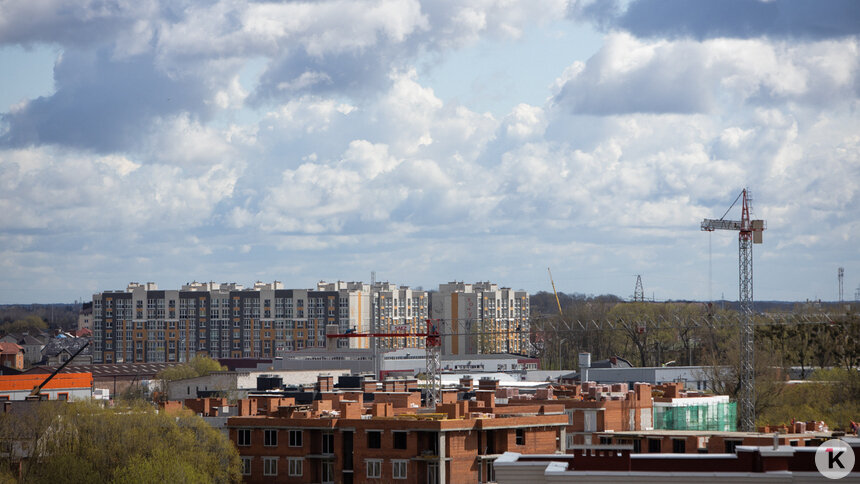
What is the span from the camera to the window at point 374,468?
51.7 m

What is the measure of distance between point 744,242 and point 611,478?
207ft

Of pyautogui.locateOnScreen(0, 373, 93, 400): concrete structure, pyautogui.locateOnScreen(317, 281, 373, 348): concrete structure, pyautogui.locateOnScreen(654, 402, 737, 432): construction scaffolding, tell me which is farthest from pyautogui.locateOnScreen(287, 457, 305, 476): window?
pyautogui.locateOnScreen(317, 281, 373, 348): concrete structure

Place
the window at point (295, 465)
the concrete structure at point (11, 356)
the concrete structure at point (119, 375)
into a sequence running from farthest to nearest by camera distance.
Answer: the concrete structure at point (11, 356) → the concrete structure at point (119, 375) → the window at point (295, 465)

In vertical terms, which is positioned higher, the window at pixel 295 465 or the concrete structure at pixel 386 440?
the concrete structure at pixel 386 440

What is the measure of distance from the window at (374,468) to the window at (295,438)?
3403 mm

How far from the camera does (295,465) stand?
176ft

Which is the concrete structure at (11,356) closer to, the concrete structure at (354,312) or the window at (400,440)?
the concrete structure at (354,312)

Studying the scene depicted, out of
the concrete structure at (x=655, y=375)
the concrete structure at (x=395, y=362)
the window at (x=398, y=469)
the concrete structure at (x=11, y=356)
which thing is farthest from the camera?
the concrete structure at (x=11, y=356)

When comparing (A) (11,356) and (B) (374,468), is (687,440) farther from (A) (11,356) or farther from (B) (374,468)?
(A) (11,356)

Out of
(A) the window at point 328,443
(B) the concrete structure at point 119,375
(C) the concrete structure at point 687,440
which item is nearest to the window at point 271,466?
(A) the window at point 328,443

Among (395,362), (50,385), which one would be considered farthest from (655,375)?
(50,385)

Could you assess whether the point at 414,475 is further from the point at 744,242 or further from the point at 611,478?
the point at 744,242

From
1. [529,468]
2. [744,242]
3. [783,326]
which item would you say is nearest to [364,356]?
[783,326]

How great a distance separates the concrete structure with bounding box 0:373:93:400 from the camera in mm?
86381
